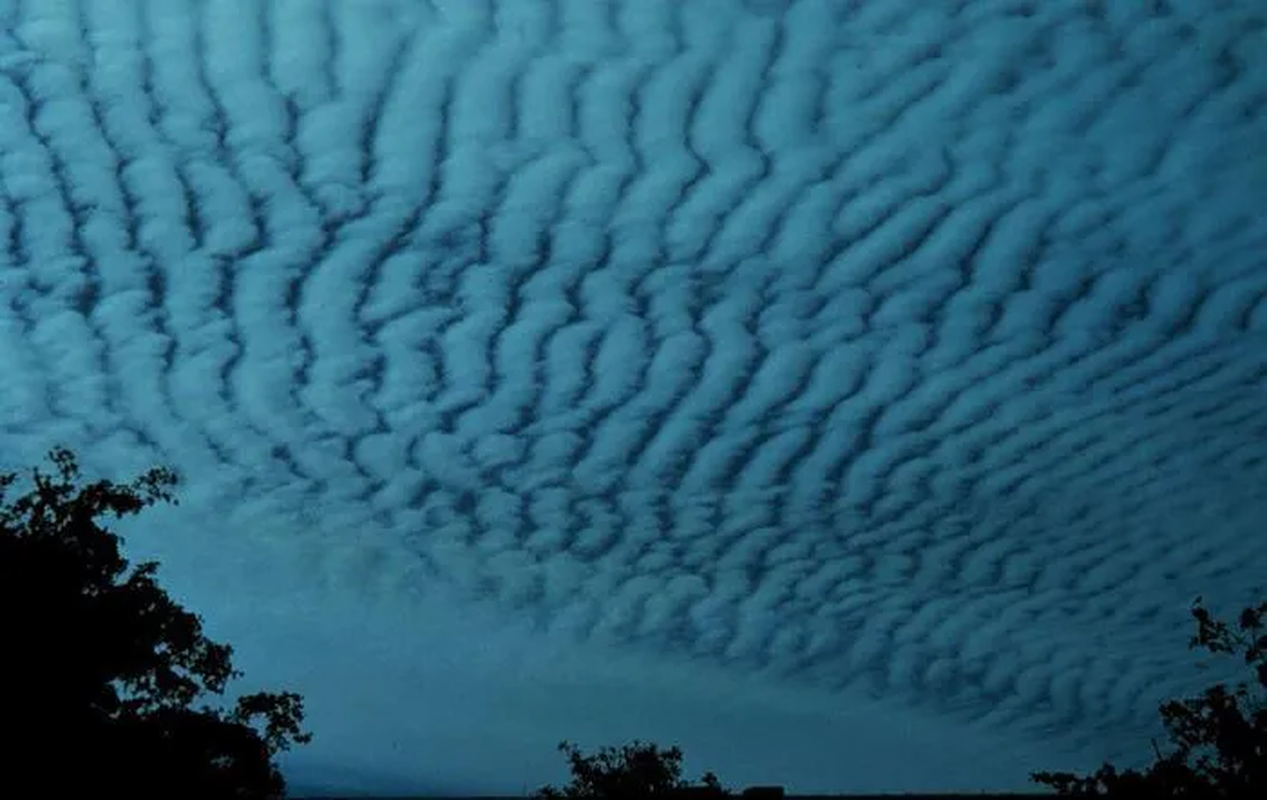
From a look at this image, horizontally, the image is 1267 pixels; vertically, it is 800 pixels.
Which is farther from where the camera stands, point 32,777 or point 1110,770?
point 1110,770

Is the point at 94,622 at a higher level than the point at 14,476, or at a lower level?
lower

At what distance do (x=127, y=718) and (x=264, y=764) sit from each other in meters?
4.72

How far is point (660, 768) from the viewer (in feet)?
193

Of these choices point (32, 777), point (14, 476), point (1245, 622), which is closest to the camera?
point (32, 777)

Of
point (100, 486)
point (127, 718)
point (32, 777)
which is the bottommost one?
point (32, 777)

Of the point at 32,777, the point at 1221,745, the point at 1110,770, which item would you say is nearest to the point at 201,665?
the point at 32,777

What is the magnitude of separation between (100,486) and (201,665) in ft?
21.9

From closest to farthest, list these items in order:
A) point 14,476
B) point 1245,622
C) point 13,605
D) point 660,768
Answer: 1. point 13,605
2. point 14,476
3. point 1245,622
4. point 660,768

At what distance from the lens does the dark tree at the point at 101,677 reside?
85.2ft

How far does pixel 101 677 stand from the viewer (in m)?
29.3

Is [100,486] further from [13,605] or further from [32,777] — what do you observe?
[32,777]

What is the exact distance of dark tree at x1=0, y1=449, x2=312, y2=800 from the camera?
26.0m

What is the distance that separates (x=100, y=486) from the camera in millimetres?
29469

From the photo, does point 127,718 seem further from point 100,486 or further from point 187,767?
point 100,486
